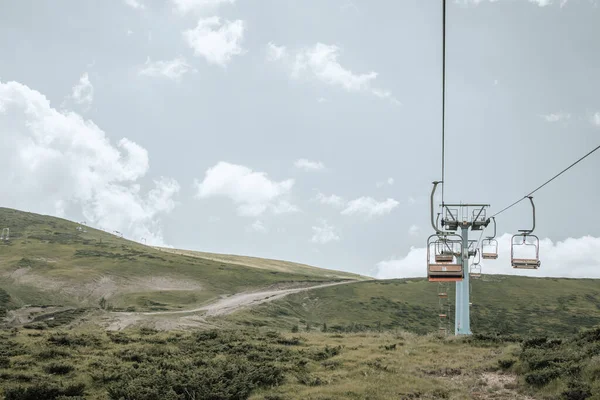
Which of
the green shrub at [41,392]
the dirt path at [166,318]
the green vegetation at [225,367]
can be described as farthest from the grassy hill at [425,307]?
the green shrub at [41,392]

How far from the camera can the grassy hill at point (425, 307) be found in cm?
5956

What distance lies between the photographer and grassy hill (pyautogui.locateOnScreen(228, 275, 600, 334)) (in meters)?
59.6

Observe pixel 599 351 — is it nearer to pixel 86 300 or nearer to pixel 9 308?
pixel 9 308

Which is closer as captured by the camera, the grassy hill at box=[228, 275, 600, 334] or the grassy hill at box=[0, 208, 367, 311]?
the grassy hill at box=[228, 275, 600, 334]

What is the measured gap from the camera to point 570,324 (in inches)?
2842

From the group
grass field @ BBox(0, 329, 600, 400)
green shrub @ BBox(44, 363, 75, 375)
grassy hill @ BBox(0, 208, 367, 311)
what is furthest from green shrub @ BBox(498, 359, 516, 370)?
grassy hill @ BBox(0, 208, 367, 311)

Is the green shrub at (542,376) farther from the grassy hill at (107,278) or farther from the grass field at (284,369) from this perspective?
the grassy hill at (107,278)

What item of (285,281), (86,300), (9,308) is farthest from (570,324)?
(9,308)

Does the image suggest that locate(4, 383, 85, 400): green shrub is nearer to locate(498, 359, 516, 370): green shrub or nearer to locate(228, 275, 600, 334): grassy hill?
locate(498, 359, 516, 370): green shrub

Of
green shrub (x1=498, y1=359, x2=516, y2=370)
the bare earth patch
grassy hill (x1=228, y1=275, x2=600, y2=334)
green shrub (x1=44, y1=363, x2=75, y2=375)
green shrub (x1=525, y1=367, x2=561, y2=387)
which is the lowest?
grassy hill (x1=228, y1=275, x2=600, y2=334)

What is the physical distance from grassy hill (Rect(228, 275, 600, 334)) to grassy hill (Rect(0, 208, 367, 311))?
13657 mm

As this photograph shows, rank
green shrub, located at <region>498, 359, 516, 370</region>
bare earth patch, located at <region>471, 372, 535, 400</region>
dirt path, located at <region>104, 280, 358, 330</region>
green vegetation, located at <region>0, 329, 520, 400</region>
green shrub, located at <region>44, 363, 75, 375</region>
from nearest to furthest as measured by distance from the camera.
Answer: bare earth patch, located at <region>471, 372, 535, 400</region>
green vegetation, located at <region>0, 329, 520, 400</region>
green shrub, located at <region>44, 363, 75, 375</region>
green shrub, located at <region>498, 359, 516, 370</region>
dirt path, located at <region>104, 280, 358, 330</region>

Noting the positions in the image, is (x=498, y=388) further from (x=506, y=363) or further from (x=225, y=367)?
(x=225, y=367)

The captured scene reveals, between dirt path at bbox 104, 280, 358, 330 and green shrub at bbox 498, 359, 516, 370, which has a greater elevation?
green shrub at bbox 498, 359, 516, 370
